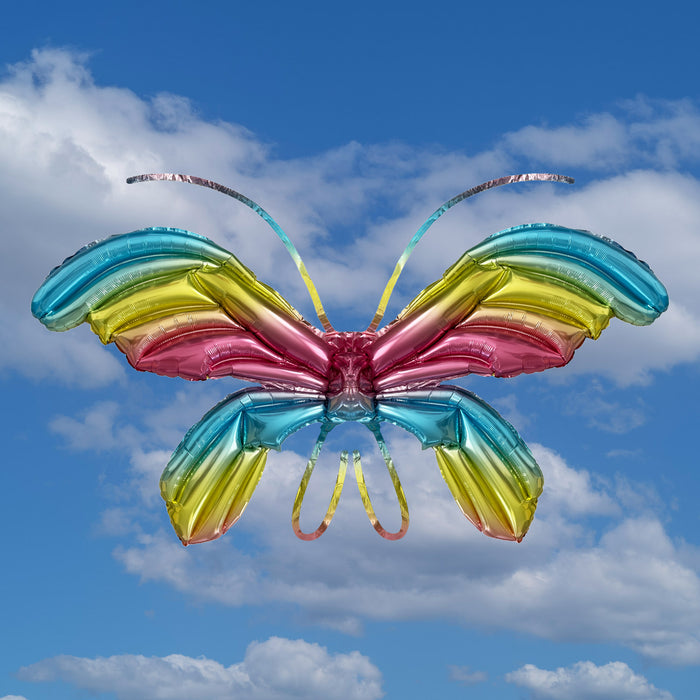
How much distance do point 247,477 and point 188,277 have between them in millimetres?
1115

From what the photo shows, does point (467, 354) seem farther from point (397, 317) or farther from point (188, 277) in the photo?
point (188, 277)

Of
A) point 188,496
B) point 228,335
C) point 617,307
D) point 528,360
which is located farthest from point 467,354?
point 188,496

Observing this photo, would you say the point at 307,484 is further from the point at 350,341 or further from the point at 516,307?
the point at 516,307

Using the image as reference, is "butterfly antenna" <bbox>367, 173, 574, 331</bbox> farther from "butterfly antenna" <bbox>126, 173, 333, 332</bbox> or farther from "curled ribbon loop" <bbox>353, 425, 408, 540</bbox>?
"curled ribbon loop" <bbox>353, 425, 408, 540</bbox>

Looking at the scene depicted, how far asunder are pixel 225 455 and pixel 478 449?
1.28m

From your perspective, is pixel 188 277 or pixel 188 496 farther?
pixel 188 496

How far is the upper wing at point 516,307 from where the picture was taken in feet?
16.3

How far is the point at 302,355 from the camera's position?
16.9 ft

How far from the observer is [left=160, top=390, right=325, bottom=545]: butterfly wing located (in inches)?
210

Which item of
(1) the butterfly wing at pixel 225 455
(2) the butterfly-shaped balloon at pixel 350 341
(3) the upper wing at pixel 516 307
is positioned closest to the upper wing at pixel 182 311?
(2) the butterfly-shaped balloon at pixel 350 341

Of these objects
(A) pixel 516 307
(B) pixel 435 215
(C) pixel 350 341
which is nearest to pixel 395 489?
(C) pixel 350 341

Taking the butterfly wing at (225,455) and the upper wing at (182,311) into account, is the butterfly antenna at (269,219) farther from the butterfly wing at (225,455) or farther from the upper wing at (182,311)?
the butterfly wing at (225,455)

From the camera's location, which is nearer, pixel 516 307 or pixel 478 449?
pixel 516 307

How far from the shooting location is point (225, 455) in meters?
5.42
